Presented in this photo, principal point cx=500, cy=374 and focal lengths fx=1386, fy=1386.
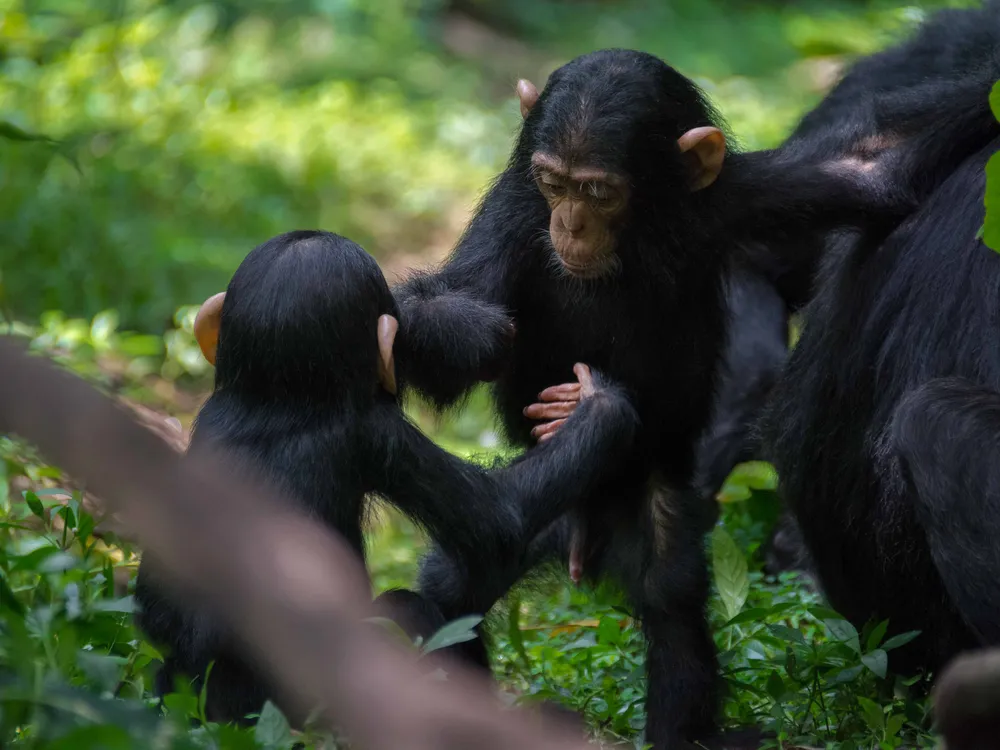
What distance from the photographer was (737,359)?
620 centimetres

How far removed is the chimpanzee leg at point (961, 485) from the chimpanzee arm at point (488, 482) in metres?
0.95

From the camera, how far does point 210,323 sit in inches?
162

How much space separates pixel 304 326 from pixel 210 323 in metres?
0.54

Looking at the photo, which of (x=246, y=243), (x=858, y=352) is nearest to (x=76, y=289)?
(x=246, y=243)

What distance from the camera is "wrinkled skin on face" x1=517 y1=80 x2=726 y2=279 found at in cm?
436

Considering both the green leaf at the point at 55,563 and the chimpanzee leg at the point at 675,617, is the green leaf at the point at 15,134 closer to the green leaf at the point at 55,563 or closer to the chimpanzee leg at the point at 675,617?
the green leaf at the point at 55,563

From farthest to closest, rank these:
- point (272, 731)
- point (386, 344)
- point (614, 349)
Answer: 1. point (614, 349)
2. point (386, 344)
3. point (272, 731)

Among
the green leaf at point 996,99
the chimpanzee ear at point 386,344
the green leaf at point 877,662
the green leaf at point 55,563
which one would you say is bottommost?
the green leaf at point 877,662

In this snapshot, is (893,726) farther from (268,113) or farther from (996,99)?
(268,113)

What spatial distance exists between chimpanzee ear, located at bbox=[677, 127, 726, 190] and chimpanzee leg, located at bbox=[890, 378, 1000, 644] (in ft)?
3.76

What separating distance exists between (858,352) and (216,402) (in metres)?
2.01

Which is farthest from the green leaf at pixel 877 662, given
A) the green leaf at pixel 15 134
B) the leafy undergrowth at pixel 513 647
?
the green leaf at pixel 15 134

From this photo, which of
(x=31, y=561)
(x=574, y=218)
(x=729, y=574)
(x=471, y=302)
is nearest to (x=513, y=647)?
(x=729, y=574)

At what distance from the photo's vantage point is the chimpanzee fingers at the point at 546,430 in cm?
432
